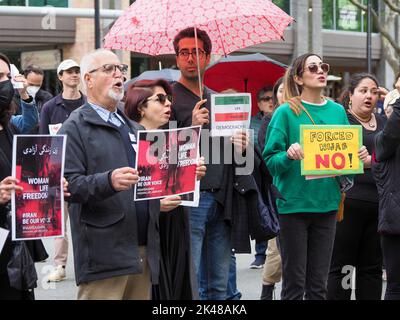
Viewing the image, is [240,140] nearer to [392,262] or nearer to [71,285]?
[392,262]

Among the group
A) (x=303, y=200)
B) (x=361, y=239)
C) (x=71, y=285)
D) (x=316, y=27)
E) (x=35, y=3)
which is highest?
(x=316, y=27)

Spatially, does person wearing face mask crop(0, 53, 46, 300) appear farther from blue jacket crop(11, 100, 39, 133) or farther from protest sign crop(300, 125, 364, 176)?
protest sign crop(300, 125, 364, 176)

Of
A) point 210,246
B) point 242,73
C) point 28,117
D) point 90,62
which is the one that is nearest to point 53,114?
point 28,117

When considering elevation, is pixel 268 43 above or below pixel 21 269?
above

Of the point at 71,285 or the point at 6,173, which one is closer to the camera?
the point at 6,173

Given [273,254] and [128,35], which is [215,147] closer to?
[128,35]

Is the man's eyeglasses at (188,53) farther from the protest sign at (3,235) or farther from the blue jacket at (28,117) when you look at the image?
the protest sign at (3,235)

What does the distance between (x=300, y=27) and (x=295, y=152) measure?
2792 cm

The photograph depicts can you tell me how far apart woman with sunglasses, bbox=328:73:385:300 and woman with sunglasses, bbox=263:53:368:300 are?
0.58 m

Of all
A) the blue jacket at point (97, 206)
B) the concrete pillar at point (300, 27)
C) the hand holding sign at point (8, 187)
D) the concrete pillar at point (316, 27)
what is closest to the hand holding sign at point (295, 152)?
the blue jacket at point (97, 206)

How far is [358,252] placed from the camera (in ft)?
22.9

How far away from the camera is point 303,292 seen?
20.7 ft

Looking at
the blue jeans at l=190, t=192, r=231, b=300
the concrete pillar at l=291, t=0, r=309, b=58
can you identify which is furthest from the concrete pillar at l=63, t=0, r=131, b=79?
the blue jeans at l=190, t=192, r=231, b=300
